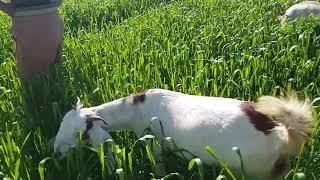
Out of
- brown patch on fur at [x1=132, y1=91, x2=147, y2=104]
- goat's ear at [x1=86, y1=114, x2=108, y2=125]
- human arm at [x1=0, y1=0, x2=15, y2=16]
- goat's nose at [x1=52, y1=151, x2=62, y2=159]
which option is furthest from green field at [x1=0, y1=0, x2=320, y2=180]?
human arm at [x1=0, y1=0, x2=15, y2=16]

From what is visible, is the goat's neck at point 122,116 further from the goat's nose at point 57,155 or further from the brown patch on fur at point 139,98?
the goat's nose at point 57,155

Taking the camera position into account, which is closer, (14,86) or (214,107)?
(214,107)

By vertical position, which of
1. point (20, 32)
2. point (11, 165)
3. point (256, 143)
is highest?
point (20, 32)

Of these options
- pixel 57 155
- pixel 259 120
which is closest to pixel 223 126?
pixel 259 120

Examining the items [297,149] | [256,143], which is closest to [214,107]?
[256,143]

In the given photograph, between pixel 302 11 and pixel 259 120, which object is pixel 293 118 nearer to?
pixel 259 120

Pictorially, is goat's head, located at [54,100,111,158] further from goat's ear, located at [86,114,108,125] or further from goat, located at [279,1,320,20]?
goat, located at [279,1,320,20]

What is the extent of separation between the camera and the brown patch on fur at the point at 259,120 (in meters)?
2.38

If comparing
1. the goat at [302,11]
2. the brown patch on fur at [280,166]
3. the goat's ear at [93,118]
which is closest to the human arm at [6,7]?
the goat's ear at [93,118]

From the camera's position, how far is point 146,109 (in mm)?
2980

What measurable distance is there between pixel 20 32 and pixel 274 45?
258 centimetres

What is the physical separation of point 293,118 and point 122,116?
1.18 meters

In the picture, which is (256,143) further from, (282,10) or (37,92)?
→ (282,10)

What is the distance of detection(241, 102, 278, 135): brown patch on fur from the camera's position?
7.81ft
